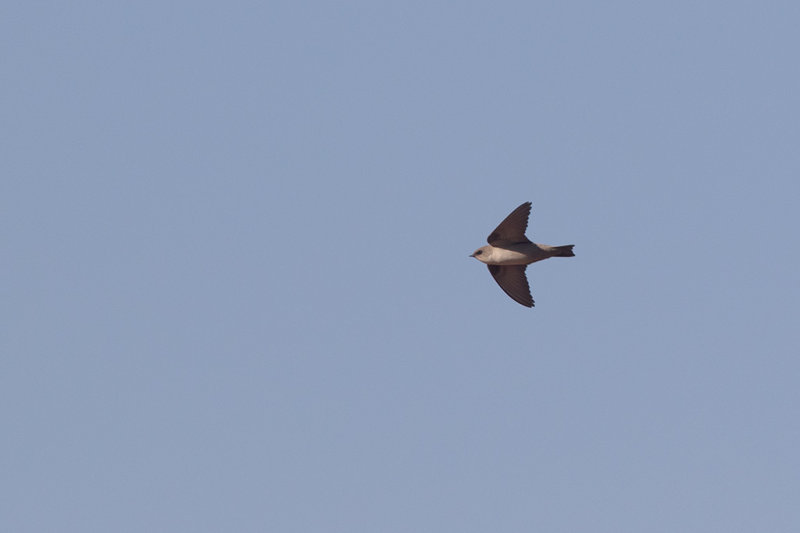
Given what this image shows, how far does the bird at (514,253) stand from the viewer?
5556cm

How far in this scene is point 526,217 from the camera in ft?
182

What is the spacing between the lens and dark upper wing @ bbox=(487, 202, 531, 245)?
5541cm

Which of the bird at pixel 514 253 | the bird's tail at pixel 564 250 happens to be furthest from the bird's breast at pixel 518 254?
the bird's tail at pixel 564 250

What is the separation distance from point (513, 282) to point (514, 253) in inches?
66.8

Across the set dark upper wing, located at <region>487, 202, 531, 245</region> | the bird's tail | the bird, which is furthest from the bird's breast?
the bird's tail

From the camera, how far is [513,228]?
2201 inches

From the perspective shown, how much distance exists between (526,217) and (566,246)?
1947mm

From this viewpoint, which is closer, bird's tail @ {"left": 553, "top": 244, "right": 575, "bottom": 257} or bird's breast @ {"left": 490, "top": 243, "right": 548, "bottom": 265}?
bird's tail @ {"left": 553, "top": 244, "right": 575, "bottom": 257}

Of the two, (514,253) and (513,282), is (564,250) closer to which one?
(514,253)

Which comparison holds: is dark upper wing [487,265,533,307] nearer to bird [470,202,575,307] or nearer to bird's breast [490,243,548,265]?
bird [470,202,575,307]

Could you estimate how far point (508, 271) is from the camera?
57.7 metres

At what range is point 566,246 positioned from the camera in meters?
55.5

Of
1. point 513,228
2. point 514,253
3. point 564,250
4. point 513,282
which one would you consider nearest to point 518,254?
point 514,253

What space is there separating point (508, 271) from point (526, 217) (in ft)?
9.92
